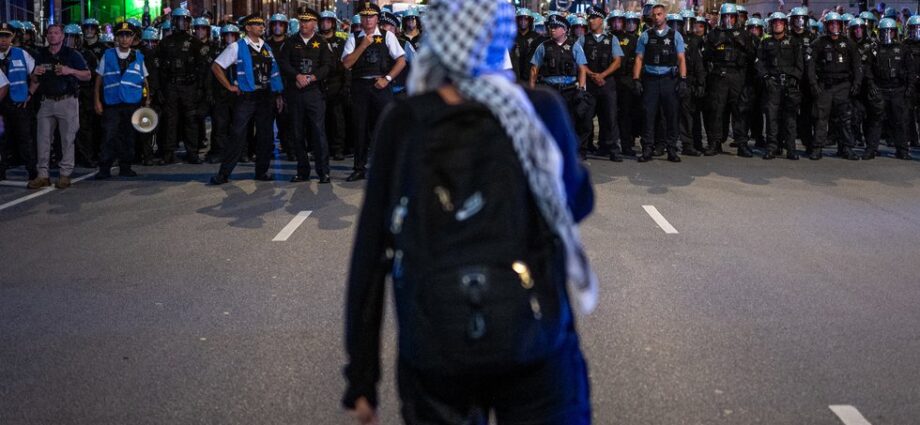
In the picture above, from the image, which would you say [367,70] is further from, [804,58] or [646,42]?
[804,58]

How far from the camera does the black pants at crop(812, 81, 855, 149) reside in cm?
1877

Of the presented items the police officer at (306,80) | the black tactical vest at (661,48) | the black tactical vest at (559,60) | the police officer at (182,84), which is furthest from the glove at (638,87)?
the police officer at (182,84)

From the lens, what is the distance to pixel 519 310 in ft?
9.64

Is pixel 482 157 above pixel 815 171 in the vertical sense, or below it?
above

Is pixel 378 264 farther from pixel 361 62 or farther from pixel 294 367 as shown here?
pixel 361 62

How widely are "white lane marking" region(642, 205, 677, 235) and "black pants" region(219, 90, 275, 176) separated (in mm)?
4825

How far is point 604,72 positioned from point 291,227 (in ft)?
26.3

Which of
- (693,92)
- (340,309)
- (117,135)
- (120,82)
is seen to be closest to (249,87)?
(120,82)

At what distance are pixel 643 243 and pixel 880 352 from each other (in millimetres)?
3953

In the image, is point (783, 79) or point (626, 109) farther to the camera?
point (626, 109)

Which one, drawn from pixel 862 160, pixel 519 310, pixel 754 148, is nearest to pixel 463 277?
pixel 519 310

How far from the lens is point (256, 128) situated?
15656 mm

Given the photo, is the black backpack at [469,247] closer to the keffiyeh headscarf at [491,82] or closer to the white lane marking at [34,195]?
the keffiyeh headscarf at [491,82]

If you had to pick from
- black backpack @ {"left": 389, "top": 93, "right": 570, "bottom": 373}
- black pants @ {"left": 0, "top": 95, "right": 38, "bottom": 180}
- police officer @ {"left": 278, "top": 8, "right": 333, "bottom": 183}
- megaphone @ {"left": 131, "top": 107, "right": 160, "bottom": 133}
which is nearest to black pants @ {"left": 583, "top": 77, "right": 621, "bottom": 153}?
police officer @ {"left": 278, "top": 8, "right": 333, "bottom": 183}
